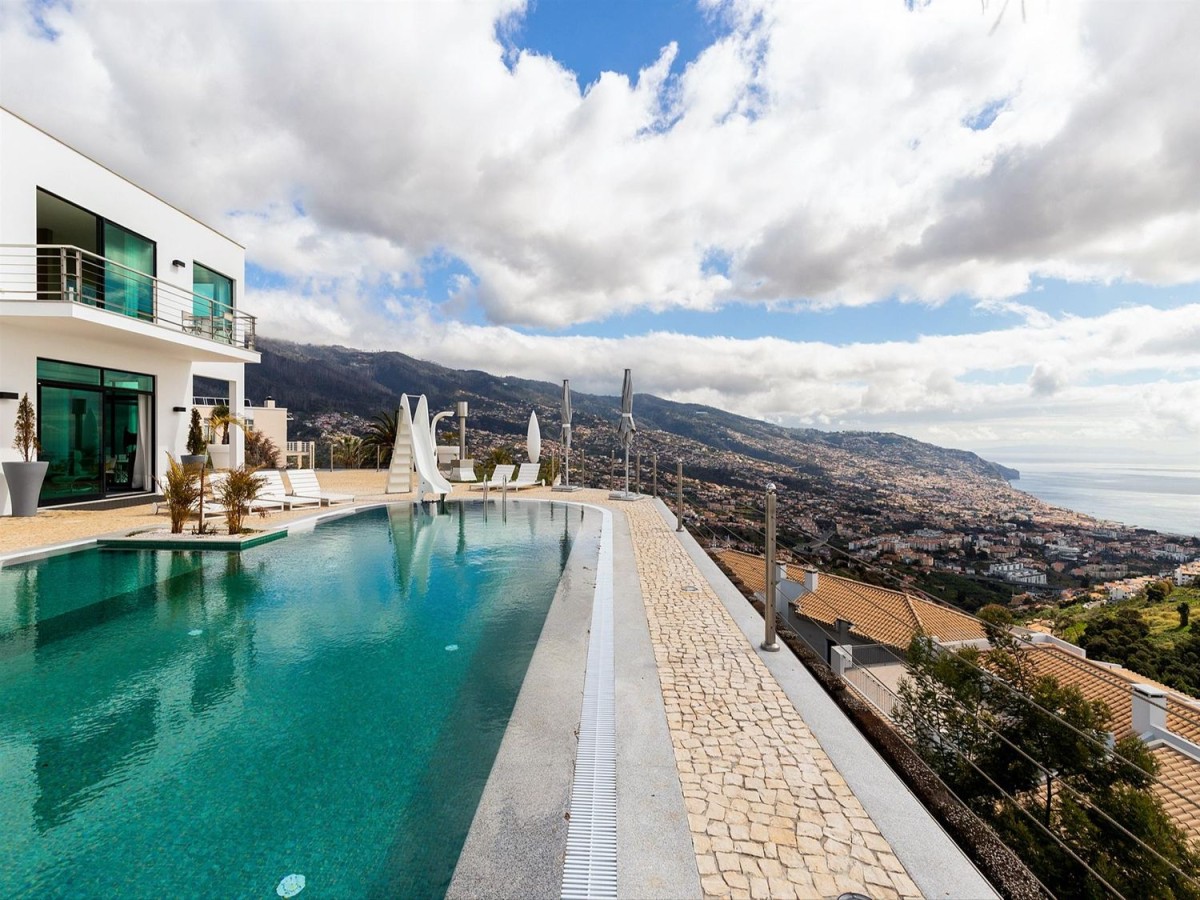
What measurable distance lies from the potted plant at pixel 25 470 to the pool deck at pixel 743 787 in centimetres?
1114

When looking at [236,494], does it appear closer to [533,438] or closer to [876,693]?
[876,693]

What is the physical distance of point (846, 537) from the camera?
1478 centimetres

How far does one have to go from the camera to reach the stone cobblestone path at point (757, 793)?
185cm

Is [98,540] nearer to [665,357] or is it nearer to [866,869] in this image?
[866,869]

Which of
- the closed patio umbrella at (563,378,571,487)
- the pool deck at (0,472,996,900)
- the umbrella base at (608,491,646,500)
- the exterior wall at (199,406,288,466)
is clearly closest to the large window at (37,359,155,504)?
the exterior wall at (199,406,288,466)

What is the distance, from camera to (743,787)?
2.37 m

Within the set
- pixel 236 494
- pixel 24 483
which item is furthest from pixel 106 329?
pixel 236 494

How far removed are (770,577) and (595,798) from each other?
2.31m

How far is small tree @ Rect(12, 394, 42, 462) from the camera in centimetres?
937

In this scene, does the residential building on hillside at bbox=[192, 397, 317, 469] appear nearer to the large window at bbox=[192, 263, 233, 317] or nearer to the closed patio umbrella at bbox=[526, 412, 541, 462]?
the large window at bbox=[192, 263, 233, 317]

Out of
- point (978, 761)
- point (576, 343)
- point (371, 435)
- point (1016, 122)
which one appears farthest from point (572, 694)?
point (576, 343)

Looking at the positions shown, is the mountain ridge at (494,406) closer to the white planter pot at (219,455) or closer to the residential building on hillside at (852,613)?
the white planter pot at (219,455)

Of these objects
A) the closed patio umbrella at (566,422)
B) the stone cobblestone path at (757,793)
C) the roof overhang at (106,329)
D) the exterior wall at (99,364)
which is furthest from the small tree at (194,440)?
the stone cobblestone path at (757,793)

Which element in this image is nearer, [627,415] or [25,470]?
[25,470]
